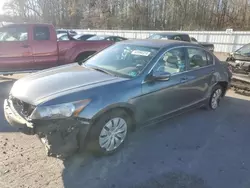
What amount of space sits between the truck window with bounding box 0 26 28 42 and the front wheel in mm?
5818

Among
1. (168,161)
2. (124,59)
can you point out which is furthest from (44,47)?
(168,161)

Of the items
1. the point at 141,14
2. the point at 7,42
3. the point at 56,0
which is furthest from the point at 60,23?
the point at 7,42

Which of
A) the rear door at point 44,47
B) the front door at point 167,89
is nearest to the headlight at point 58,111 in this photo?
the front door at point 167,89

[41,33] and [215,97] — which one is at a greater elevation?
[41,33]

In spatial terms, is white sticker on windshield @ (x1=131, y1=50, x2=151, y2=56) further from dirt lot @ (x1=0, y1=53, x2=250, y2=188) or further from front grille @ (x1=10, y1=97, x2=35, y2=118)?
front grille @ (x1=10, y1=97, x2=35, y2=118)

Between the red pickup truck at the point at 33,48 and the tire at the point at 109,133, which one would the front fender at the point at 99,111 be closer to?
the tire at the point at 109,133

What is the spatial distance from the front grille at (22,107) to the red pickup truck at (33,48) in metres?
4.29

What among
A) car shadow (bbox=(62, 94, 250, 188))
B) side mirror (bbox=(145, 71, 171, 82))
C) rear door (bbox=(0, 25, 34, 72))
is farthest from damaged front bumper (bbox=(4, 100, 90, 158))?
rear door (bbox=(0, 25, 34, 72))

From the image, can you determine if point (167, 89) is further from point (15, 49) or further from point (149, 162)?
point (15, 49)

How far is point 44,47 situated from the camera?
746cm

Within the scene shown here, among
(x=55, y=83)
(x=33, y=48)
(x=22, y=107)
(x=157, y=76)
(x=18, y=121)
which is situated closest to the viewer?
(x=18, y=121)

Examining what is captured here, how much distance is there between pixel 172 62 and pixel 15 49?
5.19 m

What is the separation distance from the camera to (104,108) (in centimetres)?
303

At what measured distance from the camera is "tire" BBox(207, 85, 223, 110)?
5.34 metres
